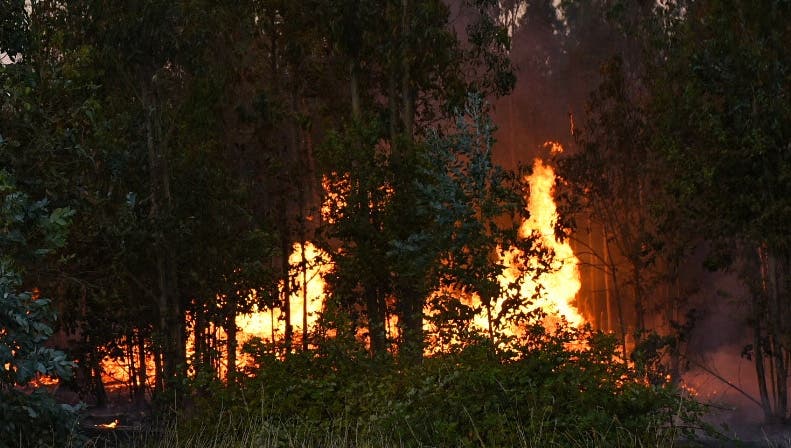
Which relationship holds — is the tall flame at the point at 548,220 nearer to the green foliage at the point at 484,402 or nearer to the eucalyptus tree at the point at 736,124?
the eucalyptus tree at the point at 736,124

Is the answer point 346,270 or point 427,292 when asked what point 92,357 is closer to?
point 346,270

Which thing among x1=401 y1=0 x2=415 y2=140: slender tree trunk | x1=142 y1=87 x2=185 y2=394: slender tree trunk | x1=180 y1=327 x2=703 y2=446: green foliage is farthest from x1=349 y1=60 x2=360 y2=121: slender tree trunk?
x1=180 y1=327 x2=703 y2=446: green foliage

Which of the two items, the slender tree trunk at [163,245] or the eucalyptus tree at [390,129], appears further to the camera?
the eucalyptus tree at [390,129]

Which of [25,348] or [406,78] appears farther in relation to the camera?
[406,78]

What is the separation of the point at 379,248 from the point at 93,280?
639cm

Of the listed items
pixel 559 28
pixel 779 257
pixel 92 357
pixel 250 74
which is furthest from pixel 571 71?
pixel 92 357

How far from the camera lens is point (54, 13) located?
20078mm

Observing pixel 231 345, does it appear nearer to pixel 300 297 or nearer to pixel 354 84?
pixel 354 84

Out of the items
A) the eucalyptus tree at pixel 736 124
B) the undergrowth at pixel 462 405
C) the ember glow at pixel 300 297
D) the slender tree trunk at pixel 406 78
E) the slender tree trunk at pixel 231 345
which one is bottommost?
the undergrowth at pixel 462 405

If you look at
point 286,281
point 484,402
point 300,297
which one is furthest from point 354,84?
point 484,402

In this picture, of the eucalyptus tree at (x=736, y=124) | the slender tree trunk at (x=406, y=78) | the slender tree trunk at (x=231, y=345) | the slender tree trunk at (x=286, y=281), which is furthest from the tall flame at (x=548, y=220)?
the eucalyptus tree at (x=736, y=124)

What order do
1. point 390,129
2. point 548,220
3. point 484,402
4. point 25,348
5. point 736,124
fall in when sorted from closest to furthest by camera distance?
point 25,348 < point 484,402 < point 736,124 < point 390,129 < point 548,220

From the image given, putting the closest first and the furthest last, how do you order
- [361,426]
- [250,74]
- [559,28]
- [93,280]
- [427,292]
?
[361,426] → [93,280] → [427,292] → [250,74] → [559,28]

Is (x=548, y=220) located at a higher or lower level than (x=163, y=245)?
higher
